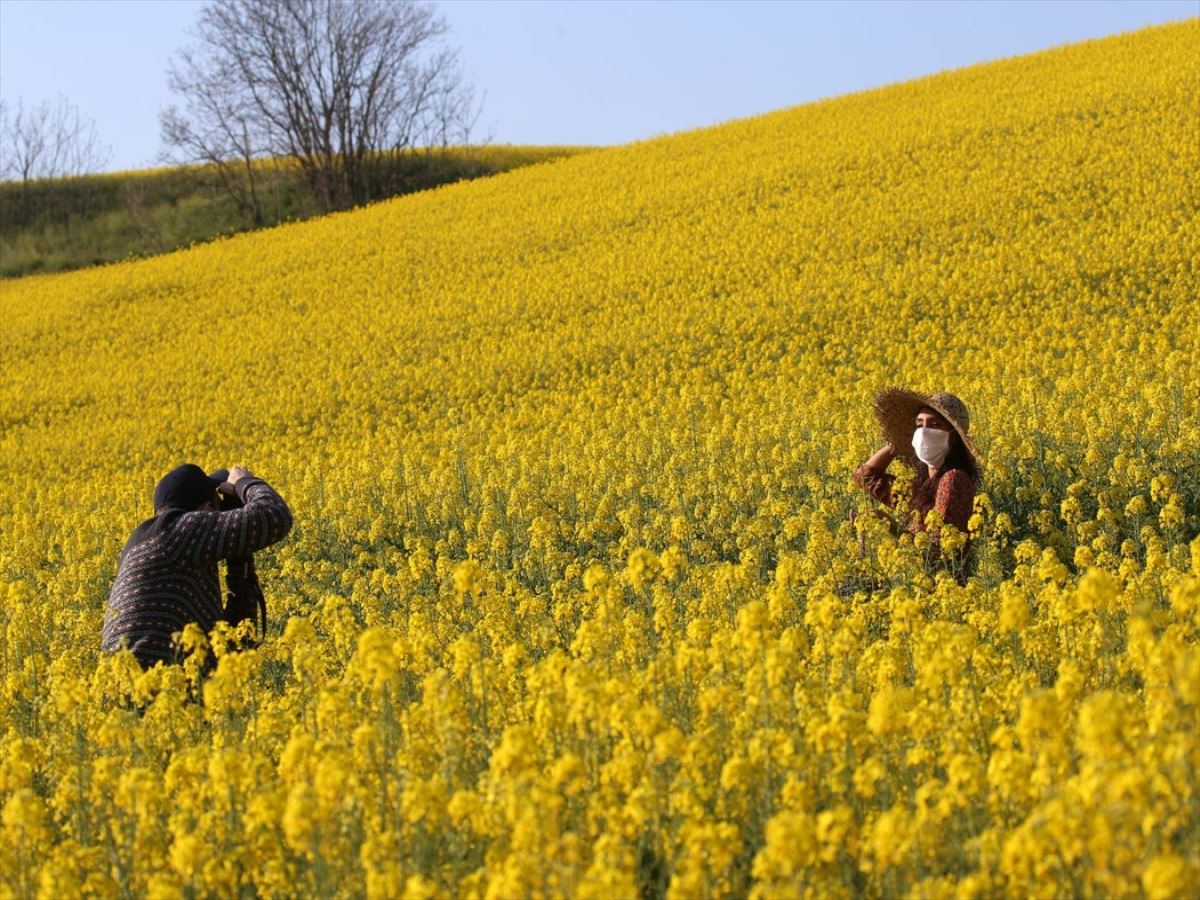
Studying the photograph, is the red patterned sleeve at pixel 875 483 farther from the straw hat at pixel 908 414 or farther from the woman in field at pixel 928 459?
the straw hat at pixel 908 414

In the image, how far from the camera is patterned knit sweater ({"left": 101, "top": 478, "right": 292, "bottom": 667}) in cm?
629

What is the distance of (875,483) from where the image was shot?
7.52m

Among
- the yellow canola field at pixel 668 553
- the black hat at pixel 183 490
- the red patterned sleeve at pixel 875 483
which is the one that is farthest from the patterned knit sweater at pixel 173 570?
the red patterned sleeve at pixel 875 483

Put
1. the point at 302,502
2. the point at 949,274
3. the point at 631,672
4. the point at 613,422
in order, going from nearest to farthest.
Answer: the point at 631,672
the point at 302,502
the point at 613,422
the point at 949,274

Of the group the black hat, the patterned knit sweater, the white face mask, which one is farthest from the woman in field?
the black hat

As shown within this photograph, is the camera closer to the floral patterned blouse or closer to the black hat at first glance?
the black hat

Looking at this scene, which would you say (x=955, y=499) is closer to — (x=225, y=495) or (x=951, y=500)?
(x=951, y=500)

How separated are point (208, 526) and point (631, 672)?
2.49 meters

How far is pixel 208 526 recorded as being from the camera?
6.37 metres

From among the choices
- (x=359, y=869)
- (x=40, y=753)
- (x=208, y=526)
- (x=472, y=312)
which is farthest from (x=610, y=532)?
(x=472, y=312)

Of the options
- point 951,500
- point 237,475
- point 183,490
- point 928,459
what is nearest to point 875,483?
point 928,459

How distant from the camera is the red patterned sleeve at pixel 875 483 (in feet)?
24.6

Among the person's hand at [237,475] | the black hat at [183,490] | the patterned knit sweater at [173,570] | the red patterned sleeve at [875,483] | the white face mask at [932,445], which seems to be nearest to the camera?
the patterned knit sweater at [173,570]

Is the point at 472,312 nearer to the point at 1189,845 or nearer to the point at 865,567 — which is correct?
the point at 865,567
